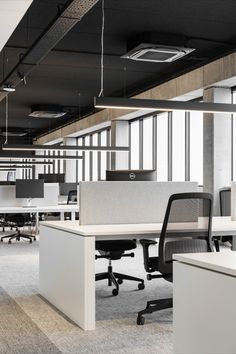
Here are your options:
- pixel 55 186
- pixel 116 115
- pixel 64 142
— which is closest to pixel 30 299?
pixel 55 186

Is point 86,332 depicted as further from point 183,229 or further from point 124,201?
point 124,201

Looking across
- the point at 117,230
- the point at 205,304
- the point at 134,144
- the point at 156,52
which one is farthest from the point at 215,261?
the point at 134,144

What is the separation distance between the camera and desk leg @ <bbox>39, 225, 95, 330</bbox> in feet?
13.2

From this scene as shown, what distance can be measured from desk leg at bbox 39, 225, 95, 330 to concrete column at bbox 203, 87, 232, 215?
16.5 ft

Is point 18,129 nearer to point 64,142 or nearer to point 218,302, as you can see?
point 64,142

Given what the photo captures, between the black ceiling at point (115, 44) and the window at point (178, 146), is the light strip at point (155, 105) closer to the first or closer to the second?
the black ceiling at point (115, 44)

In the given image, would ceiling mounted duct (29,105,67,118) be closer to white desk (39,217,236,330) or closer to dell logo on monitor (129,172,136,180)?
dell logo on monitor (129,172,136,180)

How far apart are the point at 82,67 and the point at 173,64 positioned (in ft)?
5.61

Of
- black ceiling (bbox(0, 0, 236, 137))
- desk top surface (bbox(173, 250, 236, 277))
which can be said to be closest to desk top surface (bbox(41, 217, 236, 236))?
desk top surface (bbox(173, 250, 236, 277))

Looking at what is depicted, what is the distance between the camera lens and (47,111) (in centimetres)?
1419

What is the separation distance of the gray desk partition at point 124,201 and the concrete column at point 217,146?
4.52 metres

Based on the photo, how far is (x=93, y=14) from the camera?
23.0 feet

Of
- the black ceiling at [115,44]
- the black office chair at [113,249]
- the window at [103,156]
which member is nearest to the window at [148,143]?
the black ceiling at [115,44]

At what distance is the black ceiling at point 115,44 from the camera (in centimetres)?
689
